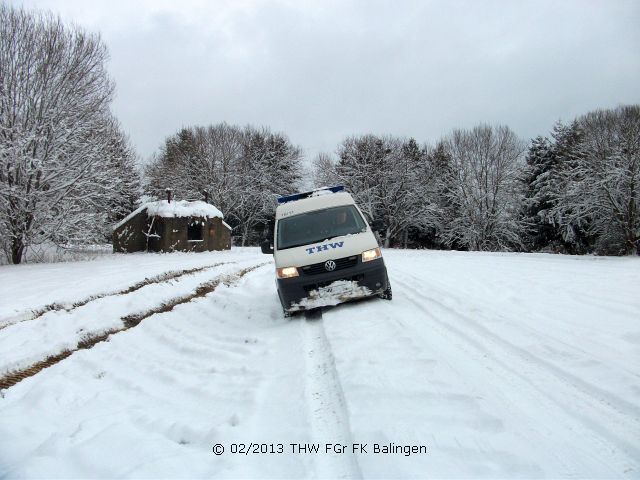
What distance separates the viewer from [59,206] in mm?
16562

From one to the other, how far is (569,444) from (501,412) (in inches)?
18.8

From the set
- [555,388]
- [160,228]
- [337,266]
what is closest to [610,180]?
[337,266]

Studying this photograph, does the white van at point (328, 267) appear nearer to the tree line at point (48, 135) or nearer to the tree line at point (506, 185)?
the tree line at point (48, 135)

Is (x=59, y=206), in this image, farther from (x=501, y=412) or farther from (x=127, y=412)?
(x=501, y=412)

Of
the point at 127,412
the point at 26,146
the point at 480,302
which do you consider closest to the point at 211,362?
the point at 127,412

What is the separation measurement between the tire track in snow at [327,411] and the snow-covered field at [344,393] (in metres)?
0.02

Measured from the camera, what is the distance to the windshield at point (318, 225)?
7.40 m

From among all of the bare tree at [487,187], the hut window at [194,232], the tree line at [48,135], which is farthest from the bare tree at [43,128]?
the bare tree at [487,187]

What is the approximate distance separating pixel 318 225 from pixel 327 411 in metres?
4.70

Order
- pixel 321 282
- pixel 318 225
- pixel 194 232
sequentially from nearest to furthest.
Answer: pixel 321 282 < pixel 318 225 < pixel 194 232

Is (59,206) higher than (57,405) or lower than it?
higher

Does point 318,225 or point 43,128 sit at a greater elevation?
point 43,128

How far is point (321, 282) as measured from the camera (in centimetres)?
672

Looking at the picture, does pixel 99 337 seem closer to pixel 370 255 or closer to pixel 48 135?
pixel 370 255
